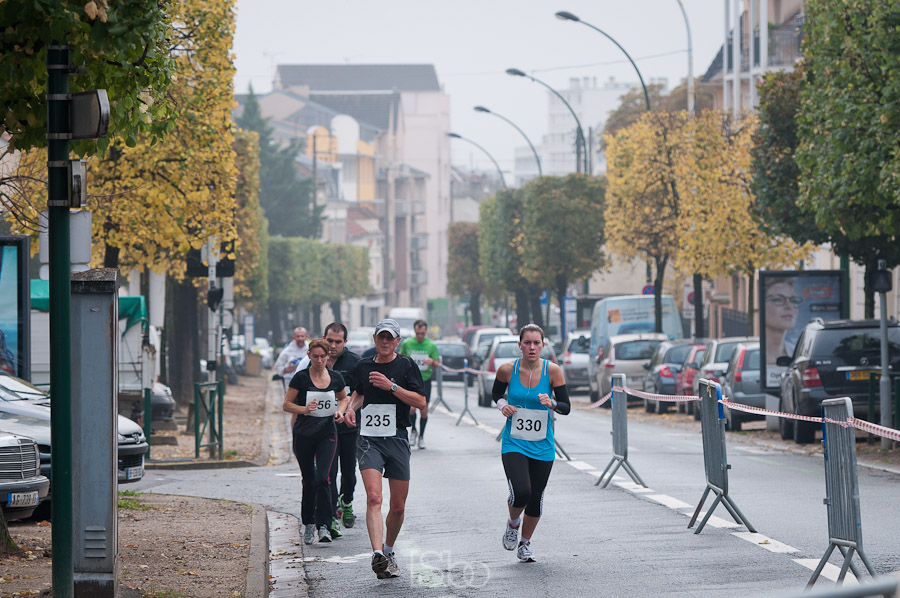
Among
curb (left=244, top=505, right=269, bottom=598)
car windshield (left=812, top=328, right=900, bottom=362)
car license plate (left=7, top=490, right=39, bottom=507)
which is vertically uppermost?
car windshield (left=812, top=328, right=900, bottom=362)

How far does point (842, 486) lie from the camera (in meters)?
9.25

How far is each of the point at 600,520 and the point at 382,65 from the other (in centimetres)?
16027

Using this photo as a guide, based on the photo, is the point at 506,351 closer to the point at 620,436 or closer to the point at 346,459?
the point at 620,436

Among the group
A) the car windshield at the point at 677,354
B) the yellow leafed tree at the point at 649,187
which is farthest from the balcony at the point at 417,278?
the car windshield at the point at 677,354

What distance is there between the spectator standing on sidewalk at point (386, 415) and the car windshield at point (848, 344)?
38.9ft

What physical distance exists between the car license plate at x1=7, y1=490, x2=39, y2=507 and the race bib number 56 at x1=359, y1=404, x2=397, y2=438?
335 centimetres

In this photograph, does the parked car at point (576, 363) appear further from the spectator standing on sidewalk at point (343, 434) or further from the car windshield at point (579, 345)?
the spectator standing on sidewalk at point (343, 434)

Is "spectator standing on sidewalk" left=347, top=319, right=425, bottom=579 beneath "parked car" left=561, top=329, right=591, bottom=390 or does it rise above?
above

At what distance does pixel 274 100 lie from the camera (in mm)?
Answer: 141125

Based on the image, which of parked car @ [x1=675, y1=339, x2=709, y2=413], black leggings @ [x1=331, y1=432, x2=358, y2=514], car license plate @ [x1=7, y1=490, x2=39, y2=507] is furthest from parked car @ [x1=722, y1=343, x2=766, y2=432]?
car license plate @ [x1=7, y1=490, x2=39, y2=507]

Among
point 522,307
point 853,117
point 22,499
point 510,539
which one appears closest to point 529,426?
point 510,539

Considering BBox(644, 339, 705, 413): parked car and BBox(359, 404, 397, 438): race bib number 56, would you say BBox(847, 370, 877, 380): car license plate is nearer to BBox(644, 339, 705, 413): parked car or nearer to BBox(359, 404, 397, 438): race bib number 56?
BBox(644, 339, 705, 413): parked car

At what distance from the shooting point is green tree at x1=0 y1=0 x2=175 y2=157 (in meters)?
8.48

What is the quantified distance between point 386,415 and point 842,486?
331cm
